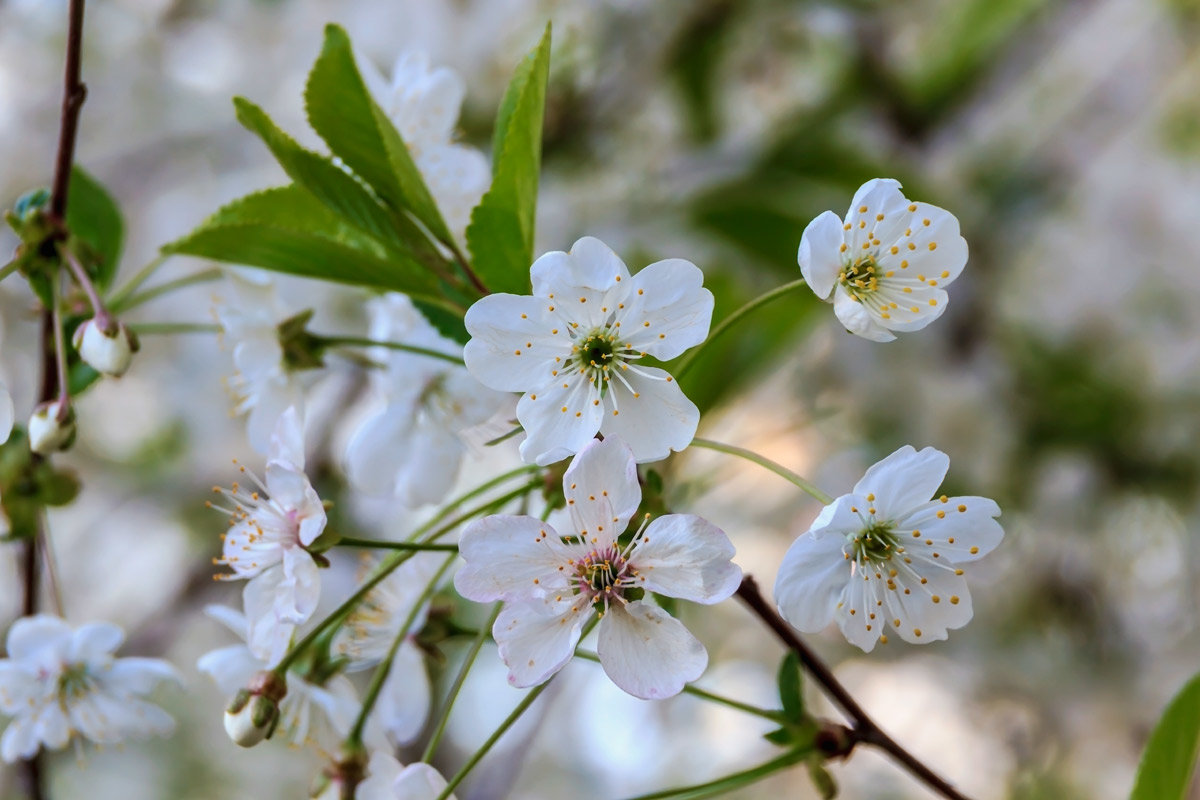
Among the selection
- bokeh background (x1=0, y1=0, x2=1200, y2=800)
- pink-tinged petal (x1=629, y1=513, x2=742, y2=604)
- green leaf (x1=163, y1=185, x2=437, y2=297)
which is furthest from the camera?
bokeh background (x1=0, y1=0, x2=1200, y2=800)

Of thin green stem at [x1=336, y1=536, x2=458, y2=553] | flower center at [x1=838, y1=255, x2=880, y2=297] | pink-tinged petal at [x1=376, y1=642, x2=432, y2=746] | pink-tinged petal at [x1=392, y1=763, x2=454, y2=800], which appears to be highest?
flower center at [x1=838, y1=255, x2=880, y2=297]

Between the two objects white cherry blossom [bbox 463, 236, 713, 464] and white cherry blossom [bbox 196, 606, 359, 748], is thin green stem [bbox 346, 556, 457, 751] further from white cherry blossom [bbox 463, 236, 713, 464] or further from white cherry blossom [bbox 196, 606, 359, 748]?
white cherry blossom [bbox 463, 236, 713, 464]

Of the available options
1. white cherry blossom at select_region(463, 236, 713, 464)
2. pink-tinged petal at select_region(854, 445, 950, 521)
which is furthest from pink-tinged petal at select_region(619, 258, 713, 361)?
pink-tinged petal at select_region(854, 445, 950, 521)

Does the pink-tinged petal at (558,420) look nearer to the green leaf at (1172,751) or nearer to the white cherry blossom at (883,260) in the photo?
the white cherry blossom at (883,260)

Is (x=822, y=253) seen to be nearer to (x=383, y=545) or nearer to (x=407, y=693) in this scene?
(x=383, y=545)

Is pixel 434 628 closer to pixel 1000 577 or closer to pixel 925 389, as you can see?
pixel 925 389

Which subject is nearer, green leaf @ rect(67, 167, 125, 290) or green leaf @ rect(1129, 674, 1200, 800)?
green leaf @ rect(1129, 674, 1200, 800)

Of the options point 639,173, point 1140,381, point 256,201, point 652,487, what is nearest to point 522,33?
point 639,173

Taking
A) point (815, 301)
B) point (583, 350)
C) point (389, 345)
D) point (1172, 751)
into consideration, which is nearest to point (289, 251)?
point (389, 345)
